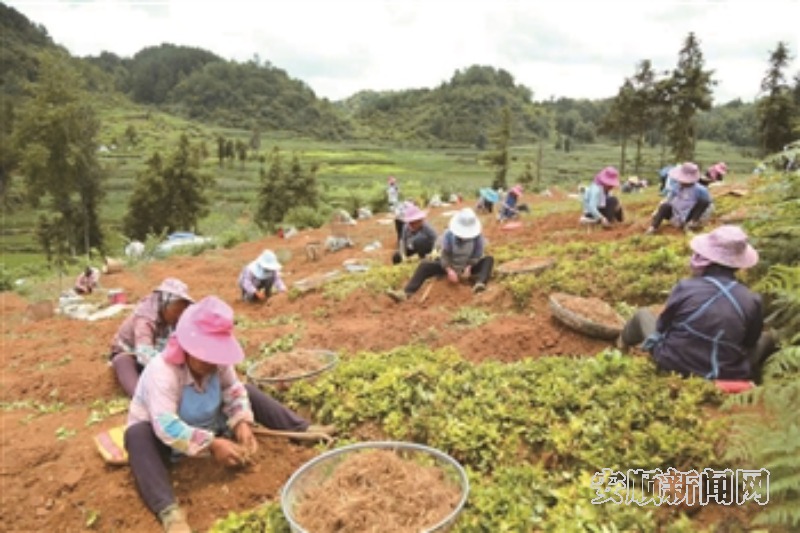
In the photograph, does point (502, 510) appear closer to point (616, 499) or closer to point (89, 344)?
point (616, 499)

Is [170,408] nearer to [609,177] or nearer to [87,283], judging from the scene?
[609,177]

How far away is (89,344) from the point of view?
7.38 metres

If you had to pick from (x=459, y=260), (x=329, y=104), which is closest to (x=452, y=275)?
(x=459, y=260)

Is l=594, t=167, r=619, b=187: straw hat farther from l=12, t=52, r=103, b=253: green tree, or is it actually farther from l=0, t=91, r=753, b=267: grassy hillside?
l=12, t=52, r=103, b=253: green tree

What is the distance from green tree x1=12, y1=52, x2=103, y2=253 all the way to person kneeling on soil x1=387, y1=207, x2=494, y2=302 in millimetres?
19908

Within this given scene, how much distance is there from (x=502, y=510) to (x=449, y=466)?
372 millimetres

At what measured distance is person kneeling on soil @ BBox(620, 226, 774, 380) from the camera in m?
3.70

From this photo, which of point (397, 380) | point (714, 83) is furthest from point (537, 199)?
point (397, 380)

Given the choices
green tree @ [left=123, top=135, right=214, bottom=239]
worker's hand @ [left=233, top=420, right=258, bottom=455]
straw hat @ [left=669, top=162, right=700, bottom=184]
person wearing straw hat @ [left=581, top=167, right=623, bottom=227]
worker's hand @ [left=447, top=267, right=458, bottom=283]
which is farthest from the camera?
green tree @ [left=123, top=135, right=214, bottom=239]

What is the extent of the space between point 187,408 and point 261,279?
583cm

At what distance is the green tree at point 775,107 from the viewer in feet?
87.5

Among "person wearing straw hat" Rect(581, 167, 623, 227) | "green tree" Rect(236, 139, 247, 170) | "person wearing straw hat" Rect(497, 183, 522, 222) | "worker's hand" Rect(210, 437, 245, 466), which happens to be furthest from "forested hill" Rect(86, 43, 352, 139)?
"worker's hand" Rect(210, 437, 245, 466)

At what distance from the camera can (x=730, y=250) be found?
387cm

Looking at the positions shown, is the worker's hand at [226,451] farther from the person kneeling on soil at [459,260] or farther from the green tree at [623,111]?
the green tree at [623,111]
